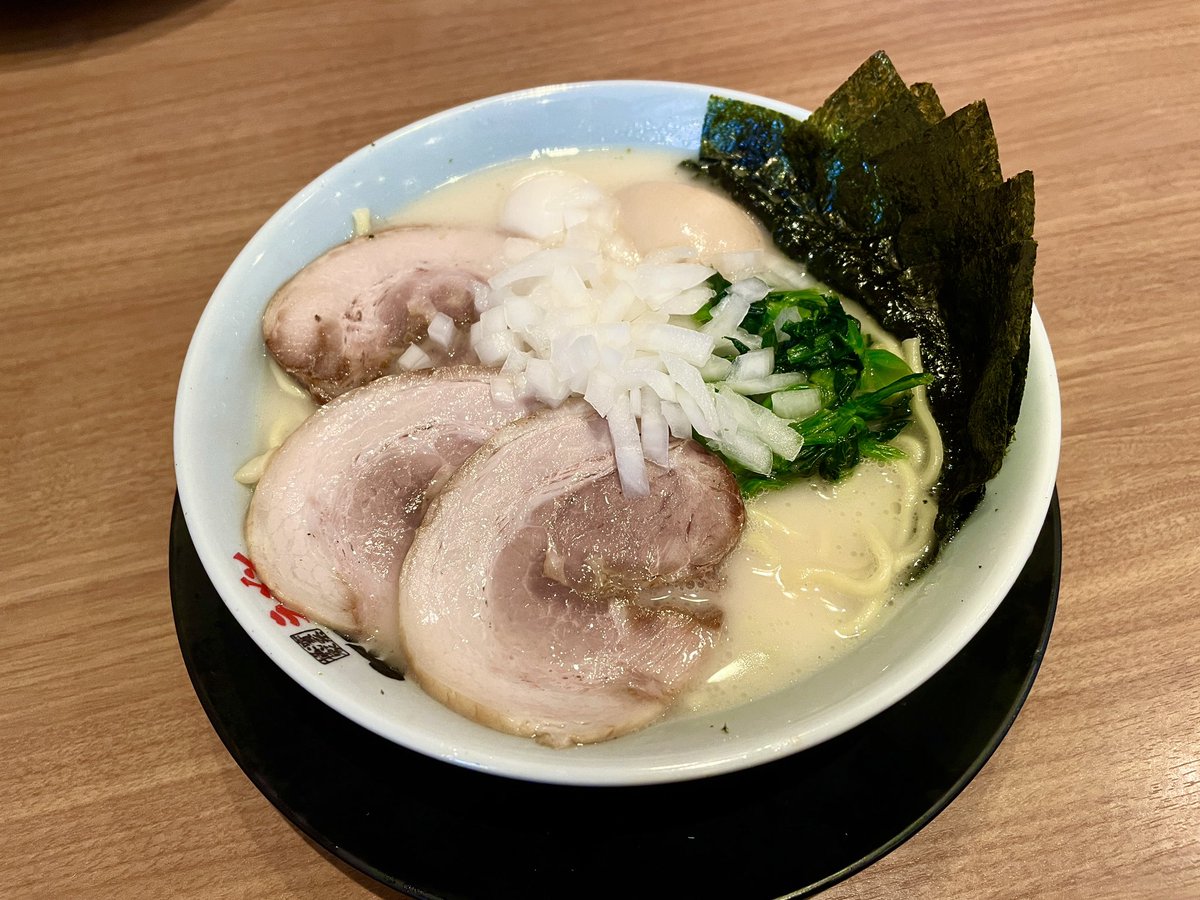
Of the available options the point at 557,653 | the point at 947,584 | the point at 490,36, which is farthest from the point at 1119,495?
the point at 490,36

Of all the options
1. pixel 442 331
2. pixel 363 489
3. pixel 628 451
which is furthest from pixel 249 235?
pixel 628 451

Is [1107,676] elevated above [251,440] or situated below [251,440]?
below

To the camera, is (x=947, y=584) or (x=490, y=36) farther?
(x=490, y=36)

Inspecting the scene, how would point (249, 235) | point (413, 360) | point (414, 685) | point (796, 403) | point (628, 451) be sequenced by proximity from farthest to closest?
point (249, 235) → point (413, 360) → point (796, 403) → point (628, 451) → point (414, 685)

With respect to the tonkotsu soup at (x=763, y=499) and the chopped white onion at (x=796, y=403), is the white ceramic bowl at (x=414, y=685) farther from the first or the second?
the chopped white onion at (x=796, y=403)

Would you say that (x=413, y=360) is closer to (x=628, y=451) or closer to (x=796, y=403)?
(x=628, y=451)

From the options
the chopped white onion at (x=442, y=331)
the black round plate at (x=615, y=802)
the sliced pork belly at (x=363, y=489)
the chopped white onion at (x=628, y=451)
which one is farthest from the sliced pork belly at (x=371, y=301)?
the black round plate at (x=615, y=802)

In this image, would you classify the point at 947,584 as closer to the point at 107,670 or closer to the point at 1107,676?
the point at 1107,676
